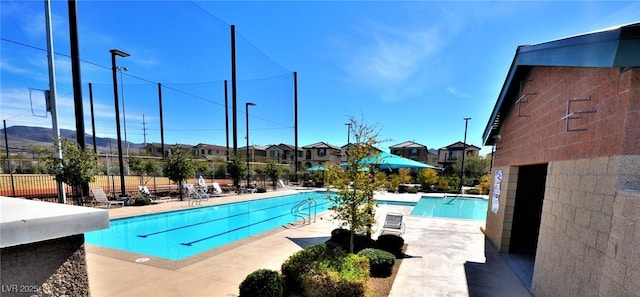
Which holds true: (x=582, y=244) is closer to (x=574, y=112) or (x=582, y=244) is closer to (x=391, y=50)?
(x=574, y=112)

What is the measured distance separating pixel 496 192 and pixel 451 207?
899 cm

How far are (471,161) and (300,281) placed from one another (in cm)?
3836

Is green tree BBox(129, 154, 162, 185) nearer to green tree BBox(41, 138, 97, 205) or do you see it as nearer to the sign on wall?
green tree BBox(41, 138, 97, 205)

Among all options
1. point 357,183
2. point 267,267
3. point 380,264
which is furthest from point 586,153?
point 267,267

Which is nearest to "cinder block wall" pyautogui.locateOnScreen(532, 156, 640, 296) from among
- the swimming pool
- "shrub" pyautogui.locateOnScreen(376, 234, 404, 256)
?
"shrub" pyautogui.locateOnScreen(376, 234, 404, 256)

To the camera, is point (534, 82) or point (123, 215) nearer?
point (534, 82)

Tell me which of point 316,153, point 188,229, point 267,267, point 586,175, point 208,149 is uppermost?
point 208,149

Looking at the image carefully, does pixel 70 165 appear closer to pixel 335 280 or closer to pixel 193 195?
pixel 193 195

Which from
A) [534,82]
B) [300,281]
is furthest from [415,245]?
[534,82]

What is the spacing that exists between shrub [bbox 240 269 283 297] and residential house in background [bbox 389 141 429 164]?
142ft

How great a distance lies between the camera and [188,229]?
384 inches

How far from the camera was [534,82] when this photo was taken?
204 inches

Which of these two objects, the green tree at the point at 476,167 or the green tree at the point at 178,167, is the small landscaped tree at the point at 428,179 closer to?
the green tree at the point at 476,167

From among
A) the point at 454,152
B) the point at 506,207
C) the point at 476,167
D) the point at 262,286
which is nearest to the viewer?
the point at 262,286
